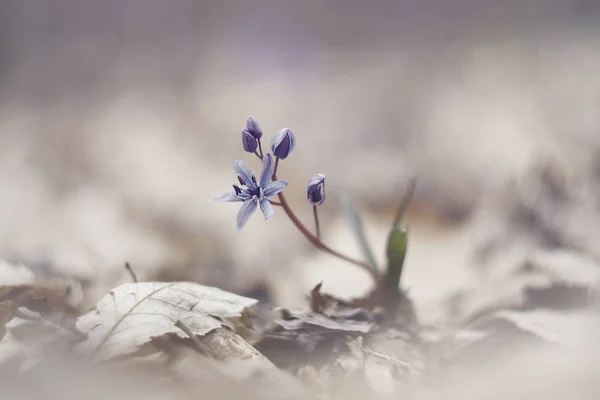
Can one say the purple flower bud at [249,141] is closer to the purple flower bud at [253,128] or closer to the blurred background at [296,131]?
the purple flower bud at [253,128]

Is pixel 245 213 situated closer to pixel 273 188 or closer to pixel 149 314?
pixel 273 188

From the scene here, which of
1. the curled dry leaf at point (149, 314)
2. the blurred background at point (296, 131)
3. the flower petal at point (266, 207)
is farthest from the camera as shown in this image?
the blurred background at point (296, 131)

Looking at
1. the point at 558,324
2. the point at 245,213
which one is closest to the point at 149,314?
the point at 245,213

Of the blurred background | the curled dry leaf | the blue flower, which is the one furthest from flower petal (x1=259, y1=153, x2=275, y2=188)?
the blurred background

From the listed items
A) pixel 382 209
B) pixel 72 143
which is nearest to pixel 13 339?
pixel 382 209

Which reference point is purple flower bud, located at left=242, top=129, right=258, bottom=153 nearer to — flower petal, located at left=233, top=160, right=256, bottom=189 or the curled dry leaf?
flower petal, located at left=233, top=160, right=256, bottom=189

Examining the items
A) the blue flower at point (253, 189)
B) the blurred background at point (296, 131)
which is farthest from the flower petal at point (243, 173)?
the blurred background at point (296, 131)
